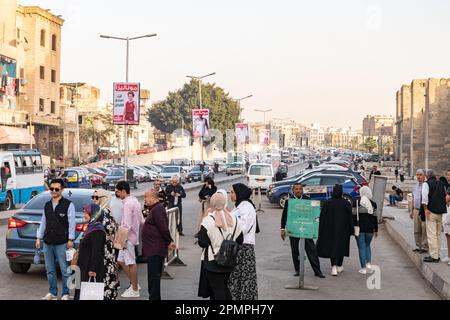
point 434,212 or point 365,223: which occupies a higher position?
point 434,212

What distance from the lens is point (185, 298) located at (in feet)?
33.1

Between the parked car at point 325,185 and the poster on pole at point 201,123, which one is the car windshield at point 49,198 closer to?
the parked car at point 325,185

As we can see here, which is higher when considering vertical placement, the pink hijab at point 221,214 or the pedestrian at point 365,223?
the pink hijab at point 221,214

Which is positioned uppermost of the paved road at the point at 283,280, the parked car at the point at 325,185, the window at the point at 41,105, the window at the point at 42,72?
the window at the point at 42,72

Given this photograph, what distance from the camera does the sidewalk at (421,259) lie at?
10562mm

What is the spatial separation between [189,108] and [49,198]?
95.4 meters

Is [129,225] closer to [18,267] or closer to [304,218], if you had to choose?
[304,218]

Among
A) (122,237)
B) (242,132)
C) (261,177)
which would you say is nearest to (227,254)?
(122,237)

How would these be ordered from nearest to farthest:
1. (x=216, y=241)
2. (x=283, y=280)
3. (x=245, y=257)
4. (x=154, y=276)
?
1. (x=216, y=241)
2. (x=245, y=257)
3. (x=154, y=276)
4. (x=283, y=280)

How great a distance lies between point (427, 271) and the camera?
12.0 m

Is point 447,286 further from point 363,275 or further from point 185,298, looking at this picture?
point 185,298

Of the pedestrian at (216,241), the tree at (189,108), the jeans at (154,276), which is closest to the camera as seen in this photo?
the pedestrian at (216,241)

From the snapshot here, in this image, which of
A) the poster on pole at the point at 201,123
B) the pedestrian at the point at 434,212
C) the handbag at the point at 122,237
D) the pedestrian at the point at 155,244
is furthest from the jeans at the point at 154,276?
the poster on pole at the point at 201,123

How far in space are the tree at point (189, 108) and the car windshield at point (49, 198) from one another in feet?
307
